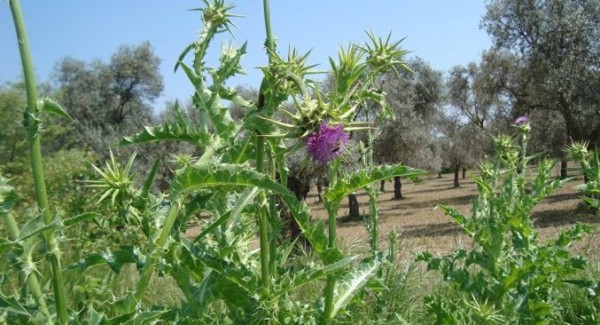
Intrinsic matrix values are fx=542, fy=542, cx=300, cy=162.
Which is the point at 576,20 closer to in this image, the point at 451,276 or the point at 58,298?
the point at 451,276

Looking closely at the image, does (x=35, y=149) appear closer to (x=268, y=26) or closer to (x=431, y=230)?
(x=268, y=26)

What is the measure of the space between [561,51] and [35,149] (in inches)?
904

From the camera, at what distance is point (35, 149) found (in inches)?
55.1

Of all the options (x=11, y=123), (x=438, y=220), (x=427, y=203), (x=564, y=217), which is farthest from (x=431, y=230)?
(x=11, y=123)

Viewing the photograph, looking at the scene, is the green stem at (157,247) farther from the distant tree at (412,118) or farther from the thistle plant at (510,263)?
the distant tree at (412,118)

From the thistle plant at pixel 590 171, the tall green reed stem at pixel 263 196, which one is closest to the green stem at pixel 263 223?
the tall green reed stem at pixel 263 196

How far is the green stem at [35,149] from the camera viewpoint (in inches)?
53.0

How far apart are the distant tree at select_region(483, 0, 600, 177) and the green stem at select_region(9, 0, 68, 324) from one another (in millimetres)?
21716

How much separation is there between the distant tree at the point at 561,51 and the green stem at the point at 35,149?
2172 cm

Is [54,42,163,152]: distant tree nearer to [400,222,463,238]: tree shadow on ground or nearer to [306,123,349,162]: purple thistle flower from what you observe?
[400,222,463,238]: tree shadow on ground

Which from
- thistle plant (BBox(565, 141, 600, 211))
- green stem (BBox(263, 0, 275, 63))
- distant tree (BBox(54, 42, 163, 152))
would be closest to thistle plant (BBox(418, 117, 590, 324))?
thistle plant (BBox(565, 141, 600, 211))

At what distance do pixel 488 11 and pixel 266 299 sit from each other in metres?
24.0

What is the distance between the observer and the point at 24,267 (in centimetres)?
147

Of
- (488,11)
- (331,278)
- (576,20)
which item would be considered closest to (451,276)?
(331,278)
